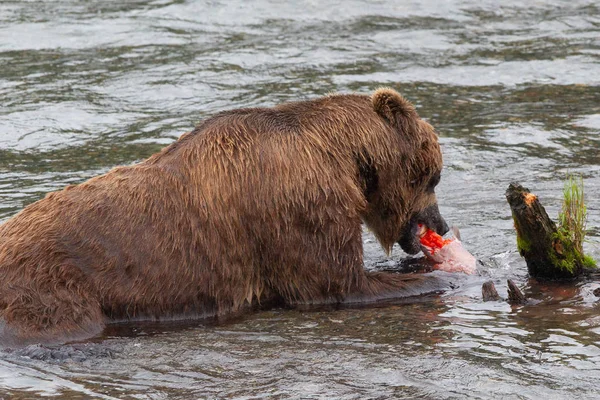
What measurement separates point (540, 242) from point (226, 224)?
217 cm

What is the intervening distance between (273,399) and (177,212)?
1.89 meters

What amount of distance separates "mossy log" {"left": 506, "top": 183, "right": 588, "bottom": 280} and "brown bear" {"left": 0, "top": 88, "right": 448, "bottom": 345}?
0.78 metres

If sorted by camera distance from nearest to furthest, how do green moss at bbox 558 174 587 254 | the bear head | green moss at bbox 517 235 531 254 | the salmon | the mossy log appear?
1. the mossy log
2. green moss at bbox 558 174 587 254
3. green moss at bbox 517 235 531 254
4. the bear head
5. the salmon

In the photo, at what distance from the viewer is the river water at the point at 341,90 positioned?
604 cm

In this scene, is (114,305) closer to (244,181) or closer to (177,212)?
(177,212)

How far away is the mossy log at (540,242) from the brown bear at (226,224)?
2.55ft

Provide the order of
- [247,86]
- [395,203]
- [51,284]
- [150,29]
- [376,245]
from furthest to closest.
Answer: [150,29]
[247,86]
[376,245]
[395,203]
[51,284]

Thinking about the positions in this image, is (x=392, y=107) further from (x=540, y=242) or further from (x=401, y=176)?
(x=540, y=242)

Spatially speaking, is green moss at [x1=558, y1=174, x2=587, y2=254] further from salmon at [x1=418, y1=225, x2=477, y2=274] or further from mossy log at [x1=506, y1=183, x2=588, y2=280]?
salmon at [x1=418, y1=225, x2=477, y2=274]

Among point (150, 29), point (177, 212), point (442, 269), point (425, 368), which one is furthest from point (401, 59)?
point (425, 368)

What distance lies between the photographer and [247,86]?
14.0m

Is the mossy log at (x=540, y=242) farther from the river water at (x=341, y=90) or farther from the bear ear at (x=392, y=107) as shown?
the bear ear at (x=392, y=107)

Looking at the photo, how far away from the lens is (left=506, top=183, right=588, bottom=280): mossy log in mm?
7387

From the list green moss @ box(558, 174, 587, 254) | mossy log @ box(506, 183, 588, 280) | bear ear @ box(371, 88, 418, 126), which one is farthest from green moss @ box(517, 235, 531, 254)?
bear ear @ box(371, 88, 418, 126)
